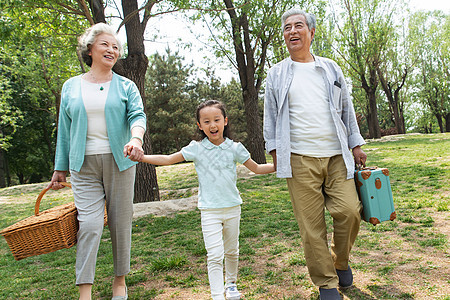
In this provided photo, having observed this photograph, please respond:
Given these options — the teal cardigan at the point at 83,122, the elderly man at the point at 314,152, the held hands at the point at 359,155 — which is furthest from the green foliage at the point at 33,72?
the held hands at the point at 359,155

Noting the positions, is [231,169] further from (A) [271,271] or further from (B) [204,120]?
(A) [271,271]

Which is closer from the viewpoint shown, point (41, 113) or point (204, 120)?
point (204, 120)

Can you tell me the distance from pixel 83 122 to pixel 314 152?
179 cm

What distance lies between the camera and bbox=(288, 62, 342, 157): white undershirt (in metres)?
2.83

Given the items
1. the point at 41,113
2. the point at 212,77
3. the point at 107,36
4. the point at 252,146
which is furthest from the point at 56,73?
the point at 212,77

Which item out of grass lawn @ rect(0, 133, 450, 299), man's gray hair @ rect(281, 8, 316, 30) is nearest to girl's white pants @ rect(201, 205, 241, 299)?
grass lawn @ rect(0, 133, 450, 299)

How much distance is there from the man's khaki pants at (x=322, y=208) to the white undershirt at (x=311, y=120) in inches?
3.0

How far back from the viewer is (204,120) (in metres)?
2.94

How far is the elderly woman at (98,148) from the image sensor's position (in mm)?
2785

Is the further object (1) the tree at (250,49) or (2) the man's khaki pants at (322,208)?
(1) the tree at (250,49)

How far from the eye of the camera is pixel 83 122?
2.81 m

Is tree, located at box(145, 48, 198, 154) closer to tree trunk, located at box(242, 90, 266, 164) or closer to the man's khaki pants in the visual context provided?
tree trunk, located at box(242, 90, 266, 164)

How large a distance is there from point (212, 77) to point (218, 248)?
34172 mm

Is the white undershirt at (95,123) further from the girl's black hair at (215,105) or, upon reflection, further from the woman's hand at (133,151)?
the girl's black hair at (215,105)
